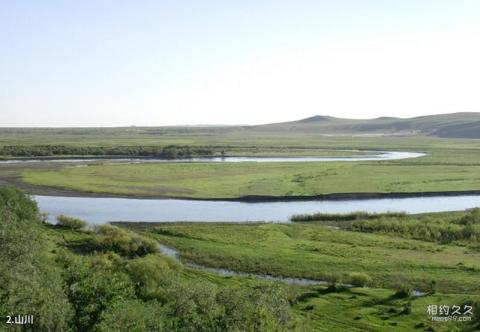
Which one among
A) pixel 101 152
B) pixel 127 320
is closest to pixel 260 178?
pixel 127 320

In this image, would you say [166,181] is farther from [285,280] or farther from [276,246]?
[285,280]

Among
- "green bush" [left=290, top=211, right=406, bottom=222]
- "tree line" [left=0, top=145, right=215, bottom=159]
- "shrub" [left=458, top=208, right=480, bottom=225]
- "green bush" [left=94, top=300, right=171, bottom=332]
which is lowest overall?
"green bush" [left=290, top=211, right=406, bottom=222]

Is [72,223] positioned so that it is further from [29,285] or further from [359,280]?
[29,285]

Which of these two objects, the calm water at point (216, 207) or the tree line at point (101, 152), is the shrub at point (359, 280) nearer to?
the calm water at point (216, 207)

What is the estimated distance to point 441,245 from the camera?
2135 inches

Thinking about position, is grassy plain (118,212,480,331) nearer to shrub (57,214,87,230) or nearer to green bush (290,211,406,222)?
green bush (290,211,406,222)

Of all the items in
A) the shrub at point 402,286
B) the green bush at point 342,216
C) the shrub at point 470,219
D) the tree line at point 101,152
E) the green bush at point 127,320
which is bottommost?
the shrub at point 402,286

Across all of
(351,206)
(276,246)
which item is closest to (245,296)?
(276,246)

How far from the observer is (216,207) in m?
79.8

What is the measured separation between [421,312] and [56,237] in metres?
38.9

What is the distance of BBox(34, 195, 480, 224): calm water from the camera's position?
236 ft

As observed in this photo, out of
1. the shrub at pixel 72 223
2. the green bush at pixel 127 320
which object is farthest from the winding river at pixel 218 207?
the green bush at pixel 127 320

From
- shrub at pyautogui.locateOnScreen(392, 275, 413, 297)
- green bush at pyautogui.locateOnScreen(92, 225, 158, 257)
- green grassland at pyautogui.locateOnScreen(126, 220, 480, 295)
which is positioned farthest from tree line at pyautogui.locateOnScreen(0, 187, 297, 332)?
green grassland at pyautogui.locateOnScreen(126, 220, 480, 295)

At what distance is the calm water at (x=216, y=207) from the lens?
7186 cm
